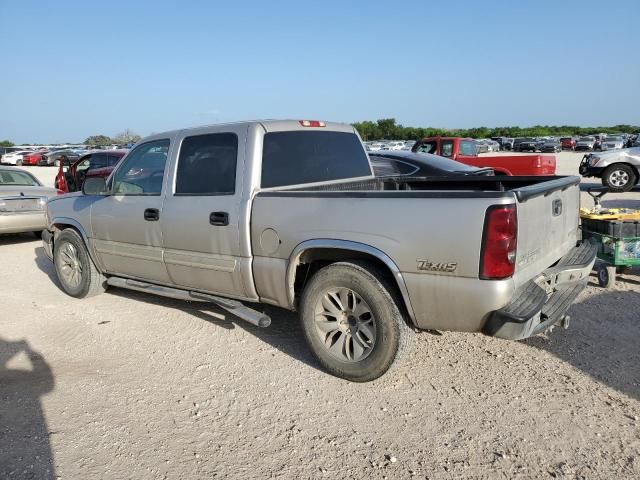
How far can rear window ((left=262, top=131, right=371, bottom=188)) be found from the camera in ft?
13.6

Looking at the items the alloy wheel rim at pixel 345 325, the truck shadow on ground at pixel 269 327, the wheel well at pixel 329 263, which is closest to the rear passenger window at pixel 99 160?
the truck shadow on ground at pixel 269 327

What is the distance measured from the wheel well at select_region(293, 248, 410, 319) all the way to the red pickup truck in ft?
28.0

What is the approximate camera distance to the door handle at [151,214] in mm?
4582

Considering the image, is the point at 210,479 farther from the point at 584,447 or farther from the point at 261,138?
the point at 261,138

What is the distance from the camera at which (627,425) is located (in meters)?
2.99

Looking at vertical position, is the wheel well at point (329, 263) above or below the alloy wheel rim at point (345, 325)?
above

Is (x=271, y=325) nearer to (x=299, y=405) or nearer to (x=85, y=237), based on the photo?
(x=299, y=405)

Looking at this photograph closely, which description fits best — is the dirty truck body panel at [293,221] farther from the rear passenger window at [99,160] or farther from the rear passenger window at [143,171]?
the rear passenger window at [99,160]

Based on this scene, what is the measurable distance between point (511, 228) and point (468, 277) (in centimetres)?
37

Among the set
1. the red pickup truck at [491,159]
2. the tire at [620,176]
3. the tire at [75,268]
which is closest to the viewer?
the tire at [75,268]

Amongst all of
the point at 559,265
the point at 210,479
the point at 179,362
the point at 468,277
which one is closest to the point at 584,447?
the point at 468,277

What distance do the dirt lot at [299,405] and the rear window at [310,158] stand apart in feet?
4.69

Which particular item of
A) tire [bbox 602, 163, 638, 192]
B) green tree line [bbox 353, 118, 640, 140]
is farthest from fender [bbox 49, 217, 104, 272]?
green tree line [bbox 353, 118, 640, 140]

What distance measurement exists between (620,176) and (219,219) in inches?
565
